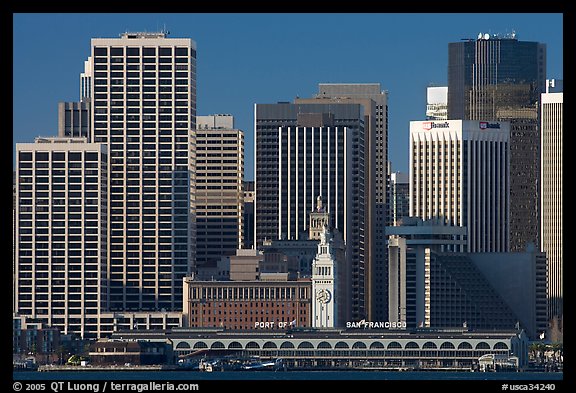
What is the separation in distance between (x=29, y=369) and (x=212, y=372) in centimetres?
1889

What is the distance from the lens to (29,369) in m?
189
